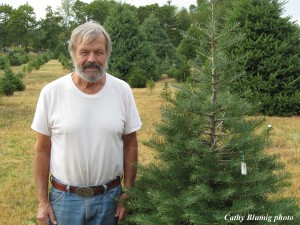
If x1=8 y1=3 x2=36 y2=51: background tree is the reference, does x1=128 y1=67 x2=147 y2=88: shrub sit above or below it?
below

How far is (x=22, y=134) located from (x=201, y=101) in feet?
24.8

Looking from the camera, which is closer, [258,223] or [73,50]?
[258,223]

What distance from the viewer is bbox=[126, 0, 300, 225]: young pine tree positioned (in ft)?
8.03

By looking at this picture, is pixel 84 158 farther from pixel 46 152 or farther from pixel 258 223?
pixel 258 223

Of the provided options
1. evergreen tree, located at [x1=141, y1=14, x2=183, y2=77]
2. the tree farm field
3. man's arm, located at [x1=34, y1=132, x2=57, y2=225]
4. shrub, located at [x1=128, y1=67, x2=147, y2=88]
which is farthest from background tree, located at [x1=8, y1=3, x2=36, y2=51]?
man's arm, located at [x1=34, y1=132, x2=57, y2=225]

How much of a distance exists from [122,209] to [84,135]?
62 cm

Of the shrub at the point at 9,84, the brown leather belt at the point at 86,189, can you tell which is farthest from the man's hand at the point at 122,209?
the shrub at the point at 9,84

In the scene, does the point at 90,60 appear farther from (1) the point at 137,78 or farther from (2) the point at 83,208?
(1) the point at 137,78

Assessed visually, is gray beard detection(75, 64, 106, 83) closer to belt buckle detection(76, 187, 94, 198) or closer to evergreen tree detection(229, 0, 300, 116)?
belt buckle detection(76, 187, 94, 198)

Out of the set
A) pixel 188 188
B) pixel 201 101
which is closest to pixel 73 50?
pixel 201 101

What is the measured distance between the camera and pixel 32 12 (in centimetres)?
7012

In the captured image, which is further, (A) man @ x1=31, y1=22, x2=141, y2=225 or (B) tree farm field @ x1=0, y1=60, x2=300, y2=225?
(B) tree farm field @ x1=0, y1=60, x2=300, y2=225

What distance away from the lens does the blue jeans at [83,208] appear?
286 cm

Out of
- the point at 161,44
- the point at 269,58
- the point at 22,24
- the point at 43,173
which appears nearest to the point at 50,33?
the point at 22,24
